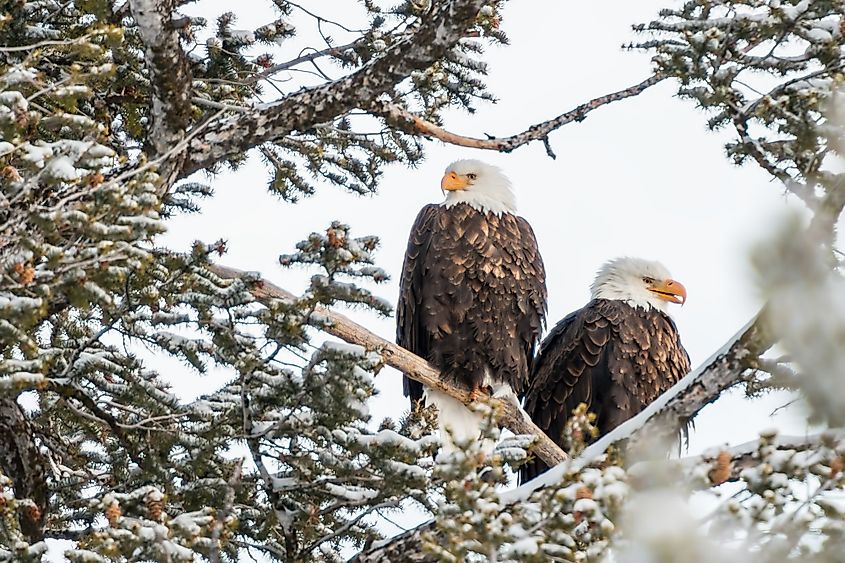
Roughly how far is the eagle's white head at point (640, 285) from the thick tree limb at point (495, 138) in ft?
8.45

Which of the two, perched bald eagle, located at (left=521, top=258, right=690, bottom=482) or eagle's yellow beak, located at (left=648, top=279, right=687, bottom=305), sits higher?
eagle's yellow beak, located at (left=648, top=279, right=687, bottom=305)

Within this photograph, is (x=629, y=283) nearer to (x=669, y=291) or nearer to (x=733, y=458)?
(x=669, y=291)

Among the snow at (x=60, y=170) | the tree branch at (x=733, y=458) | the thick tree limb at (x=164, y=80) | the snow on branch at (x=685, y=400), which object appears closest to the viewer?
the tree branch at (x=733, y=458)

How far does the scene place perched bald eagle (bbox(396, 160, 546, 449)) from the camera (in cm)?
696

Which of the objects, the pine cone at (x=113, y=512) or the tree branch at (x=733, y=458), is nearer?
the tree branch at (x=733, y=458)

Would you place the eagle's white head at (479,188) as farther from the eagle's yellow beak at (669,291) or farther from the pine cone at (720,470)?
the pine cone at (720,470)

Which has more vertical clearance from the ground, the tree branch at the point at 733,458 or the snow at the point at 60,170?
the snow at the point at 60,170

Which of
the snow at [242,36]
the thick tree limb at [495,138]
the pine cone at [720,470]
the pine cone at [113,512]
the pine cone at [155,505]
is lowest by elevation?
the pine cone at [113,512]

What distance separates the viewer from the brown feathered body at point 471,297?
22.8 ft

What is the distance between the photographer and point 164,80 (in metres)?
5.25

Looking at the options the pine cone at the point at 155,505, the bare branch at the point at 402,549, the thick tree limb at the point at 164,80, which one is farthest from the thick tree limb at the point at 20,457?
the bare branch at the point at 402,549

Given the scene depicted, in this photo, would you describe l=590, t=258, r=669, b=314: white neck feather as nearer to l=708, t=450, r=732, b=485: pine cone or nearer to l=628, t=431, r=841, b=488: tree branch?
l=628, t=431, r=841, b=488: tree branch

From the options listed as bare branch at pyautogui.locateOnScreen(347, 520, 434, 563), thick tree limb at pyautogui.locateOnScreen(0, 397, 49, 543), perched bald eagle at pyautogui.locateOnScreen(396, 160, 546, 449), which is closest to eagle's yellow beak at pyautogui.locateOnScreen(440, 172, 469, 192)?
perched bald eagle at pyautogui.locateOnScreen(396, 160, 546, 449)

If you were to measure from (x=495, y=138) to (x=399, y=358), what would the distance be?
1093 mm
